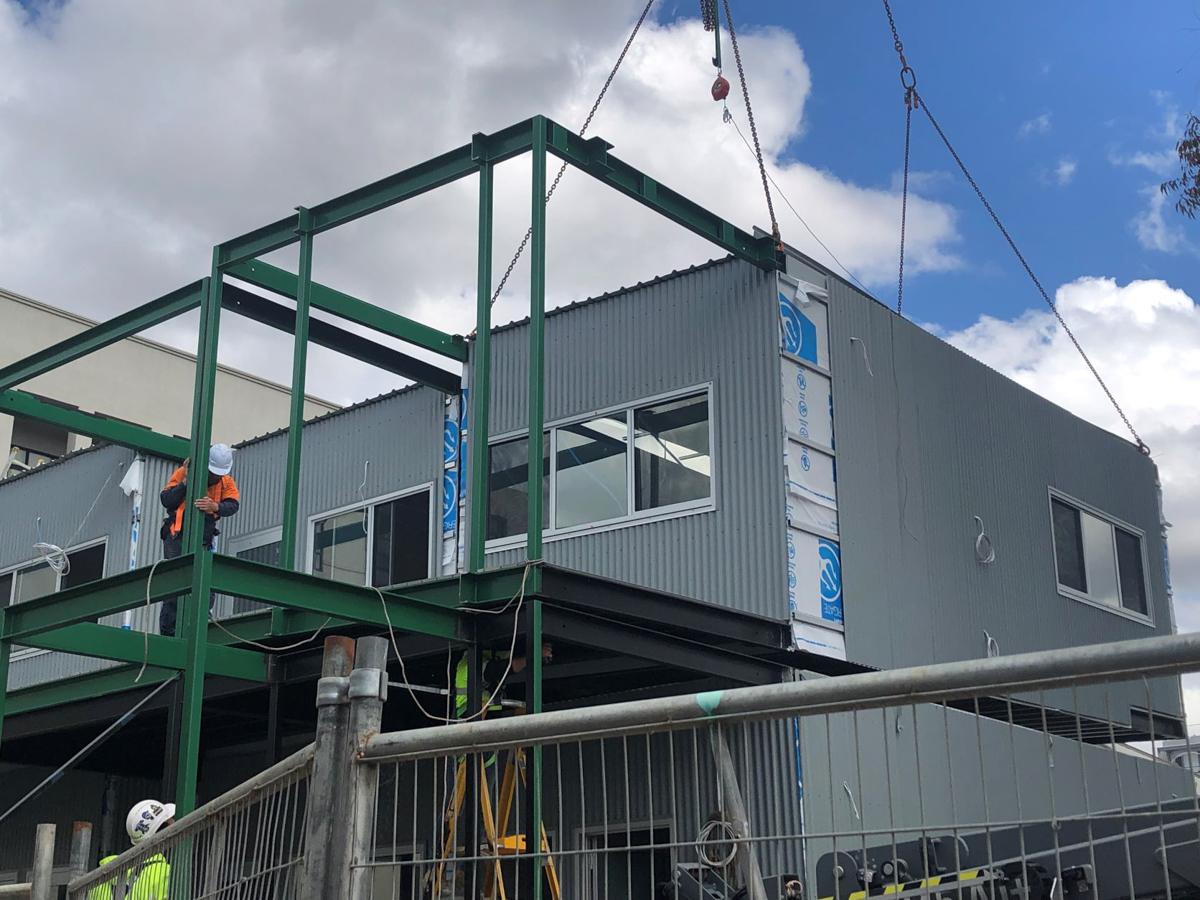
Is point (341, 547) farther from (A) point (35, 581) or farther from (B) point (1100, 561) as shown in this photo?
(B) point (1100, 561)

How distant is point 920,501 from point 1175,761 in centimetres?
1028

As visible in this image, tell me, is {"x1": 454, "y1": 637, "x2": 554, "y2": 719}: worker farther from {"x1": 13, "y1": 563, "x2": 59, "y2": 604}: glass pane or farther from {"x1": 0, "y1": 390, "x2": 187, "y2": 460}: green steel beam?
{"x1": 13, "y1": 563, "x2": 59, "y2": 604}: glass pane

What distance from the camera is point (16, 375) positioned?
16.9 meters

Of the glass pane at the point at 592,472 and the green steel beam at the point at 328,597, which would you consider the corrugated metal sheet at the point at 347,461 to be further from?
the green steel beam at the point at 328,597

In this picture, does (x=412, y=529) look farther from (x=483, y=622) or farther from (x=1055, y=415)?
(x=1055, y=415)

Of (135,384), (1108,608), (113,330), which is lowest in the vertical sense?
(1108,608)

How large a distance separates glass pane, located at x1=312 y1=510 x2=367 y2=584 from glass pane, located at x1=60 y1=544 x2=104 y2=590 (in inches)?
191

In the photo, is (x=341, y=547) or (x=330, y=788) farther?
(x=341, y=547)

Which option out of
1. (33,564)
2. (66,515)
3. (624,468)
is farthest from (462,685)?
(33,564)

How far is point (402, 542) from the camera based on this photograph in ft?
55.3

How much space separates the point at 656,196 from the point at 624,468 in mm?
2873

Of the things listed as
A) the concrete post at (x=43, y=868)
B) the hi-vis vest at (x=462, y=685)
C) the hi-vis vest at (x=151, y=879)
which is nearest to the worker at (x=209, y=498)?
the hi-vis vest at (x=462, y=685)

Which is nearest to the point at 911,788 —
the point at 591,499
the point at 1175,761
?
the point at 591,499

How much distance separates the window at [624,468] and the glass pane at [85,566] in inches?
336
